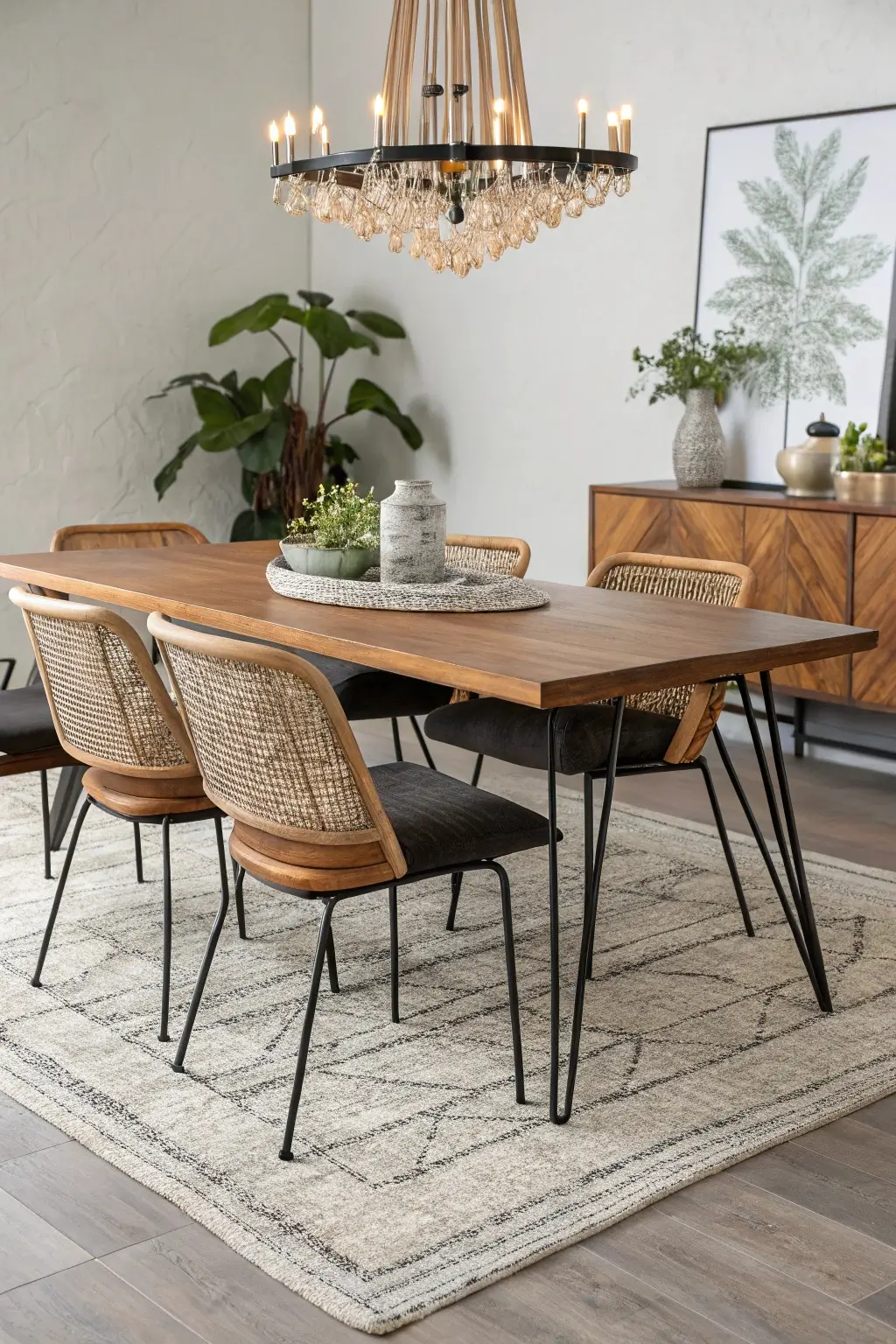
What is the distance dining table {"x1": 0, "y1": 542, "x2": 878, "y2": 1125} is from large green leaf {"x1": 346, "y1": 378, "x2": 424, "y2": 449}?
289cm

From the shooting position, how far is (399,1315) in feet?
6.20

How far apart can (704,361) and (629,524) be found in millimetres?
631

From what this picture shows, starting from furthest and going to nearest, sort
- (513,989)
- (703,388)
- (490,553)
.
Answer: (703,388), (490,553), (513,989)

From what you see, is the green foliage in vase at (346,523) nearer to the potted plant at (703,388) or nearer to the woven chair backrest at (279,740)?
the woven chair backrest at (279,740)

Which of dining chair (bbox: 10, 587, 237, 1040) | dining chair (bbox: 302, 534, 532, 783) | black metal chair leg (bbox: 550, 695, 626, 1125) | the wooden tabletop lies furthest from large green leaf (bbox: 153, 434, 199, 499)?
black metal chair leg (bbox: 550, 695, 626, 1125)

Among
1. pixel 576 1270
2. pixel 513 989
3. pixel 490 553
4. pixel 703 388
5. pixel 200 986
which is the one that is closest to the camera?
pixel 576 1270

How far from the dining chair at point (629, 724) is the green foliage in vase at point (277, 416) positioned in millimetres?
2743

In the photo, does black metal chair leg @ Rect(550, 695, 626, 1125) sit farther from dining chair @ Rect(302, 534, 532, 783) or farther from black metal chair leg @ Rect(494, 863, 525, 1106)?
dining chair @ Rect(302, 534, 532, 783)

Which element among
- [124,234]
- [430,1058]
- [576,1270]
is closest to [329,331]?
[124,234]

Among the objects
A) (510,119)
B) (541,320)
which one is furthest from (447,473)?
(510,119)

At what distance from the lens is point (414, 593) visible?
2.98 metres

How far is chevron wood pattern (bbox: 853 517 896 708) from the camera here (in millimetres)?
4293

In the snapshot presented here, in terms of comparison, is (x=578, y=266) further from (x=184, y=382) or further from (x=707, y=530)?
(x=184, y=382)

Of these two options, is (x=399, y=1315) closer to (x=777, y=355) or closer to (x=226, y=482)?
(x=777, y=355)
